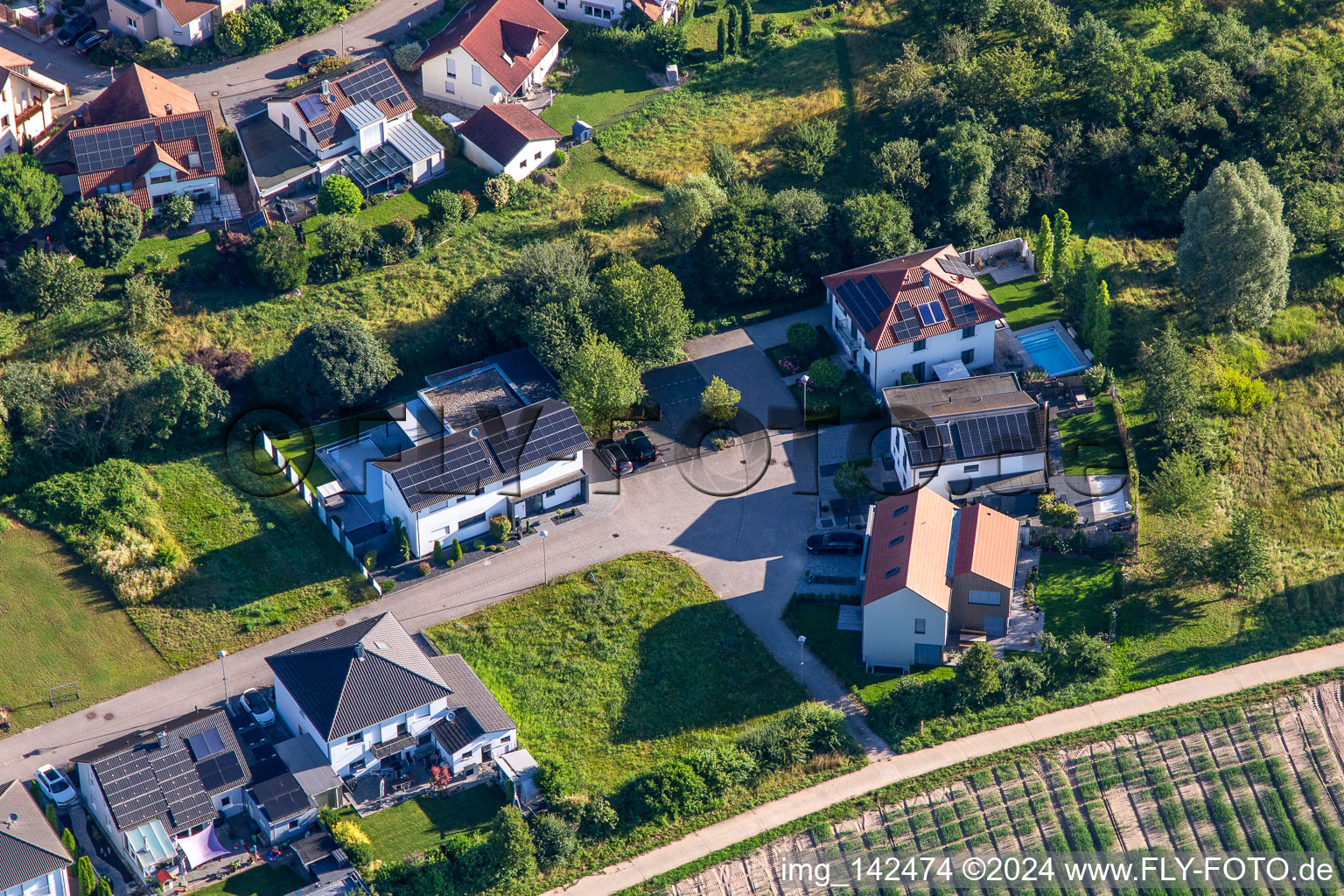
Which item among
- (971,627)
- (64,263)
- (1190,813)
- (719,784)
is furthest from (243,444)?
(1190,813)

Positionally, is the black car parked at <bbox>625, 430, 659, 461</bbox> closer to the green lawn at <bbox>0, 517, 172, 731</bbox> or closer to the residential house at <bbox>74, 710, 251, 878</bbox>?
the residential house at <bbox>74, 710, 251, 878</bbox>

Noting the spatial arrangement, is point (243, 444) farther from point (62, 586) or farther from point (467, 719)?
point (467, 719)

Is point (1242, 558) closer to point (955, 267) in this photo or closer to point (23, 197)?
point (955, 267)

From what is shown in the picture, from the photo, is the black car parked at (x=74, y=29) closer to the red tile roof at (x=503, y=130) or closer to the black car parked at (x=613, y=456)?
the red tile roof at (x=503, y=130)

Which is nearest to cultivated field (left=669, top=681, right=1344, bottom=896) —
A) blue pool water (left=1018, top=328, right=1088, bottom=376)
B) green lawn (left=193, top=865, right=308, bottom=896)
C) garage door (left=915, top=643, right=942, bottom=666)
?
garage door (left=915, top=643, right=942, bottom=666)

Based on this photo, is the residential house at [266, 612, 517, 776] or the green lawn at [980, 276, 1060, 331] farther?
the green lawn at [980, 276, 1060, 331]

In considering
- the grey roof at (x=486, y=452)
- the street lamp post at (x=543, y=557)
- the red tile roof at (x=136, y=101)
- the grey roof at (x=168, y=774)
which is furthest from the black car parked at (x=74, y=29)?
the grey roof at (x=168, y=774)
